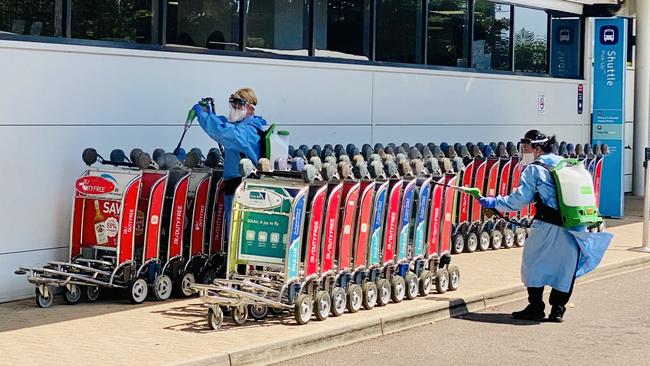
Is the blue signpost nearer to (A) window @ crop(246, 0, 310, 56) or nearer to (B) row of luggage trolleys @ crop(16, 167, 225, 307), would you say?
(A) window @ crop(246, 0, 310, 56)

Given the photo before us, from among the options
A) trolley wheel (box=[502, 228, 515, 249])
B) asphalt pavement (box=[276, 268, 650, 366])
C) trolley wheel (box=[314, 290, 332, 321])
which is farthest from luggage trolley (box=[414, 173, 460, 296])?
trolley wheel (box=[502, 228, 515, 249])

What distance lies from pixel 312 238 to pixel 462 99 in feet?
27.1

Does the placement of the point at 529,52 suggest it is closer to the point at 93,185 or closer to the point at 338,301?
the point at 338,301

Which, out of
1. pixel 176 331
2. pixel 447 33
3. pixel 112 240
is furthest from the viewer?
pixel 447 33

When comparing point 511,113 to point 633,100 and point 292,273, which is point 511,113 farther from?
point 292,273

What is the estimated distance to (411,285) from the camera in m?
11.7

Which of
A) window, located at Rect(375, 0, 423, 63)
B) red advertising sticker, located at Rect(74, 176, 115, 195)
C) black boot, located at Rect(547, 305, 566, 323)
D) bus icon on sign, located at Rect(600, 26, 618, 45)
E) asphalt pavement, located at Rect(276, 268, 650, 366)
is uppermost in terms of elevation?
bus icon on sign, located at Rect(600, 26, 618, 45)

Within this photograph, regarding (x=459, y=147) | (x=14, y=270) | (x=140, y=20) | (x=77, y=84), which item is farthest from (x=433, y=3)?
(x=14, y=270)

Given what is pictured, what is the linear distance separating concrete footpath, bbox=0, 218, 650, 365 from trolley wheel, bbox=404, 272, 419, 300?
3.5 inches

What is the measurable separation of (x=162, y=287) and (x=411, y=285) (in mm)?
2404

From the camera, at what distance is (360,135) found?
16.0m

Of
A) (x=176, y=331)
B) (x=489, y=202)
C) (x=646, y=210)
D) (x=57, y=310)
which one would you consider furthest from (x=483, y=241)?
(x=176, y=331)

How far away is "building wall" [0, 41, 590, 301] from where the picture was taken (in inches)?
439

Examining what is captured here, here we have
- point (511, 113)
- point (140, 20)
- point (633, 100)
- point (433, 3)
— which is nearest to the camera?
point (140, 20)
